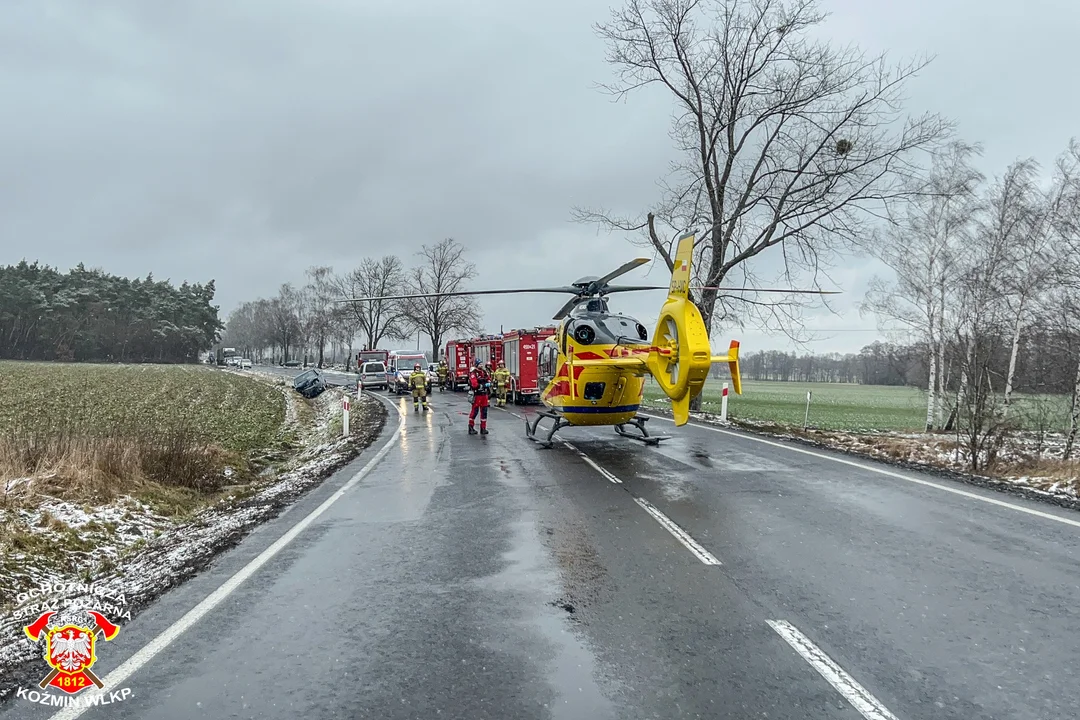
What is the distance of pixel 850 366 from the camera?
416 ft

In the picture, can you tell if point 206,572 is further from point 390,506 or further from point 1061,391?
point 1061,391

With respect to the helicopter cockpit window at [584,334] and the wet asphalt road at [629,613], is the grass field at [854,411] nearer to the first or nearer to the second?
the helicopter cockpit window at [584,334]

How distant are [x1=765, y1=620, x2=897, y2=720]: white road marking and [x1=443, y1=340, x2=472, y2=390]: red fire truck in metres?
33.6

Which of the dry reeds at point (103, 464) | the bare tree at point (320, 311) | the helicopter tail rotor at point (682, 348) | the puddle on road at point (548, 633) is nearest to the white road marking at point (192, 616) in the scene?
the puddle on road at point (548, 633)

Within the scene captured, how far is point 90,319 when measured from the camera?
88.5m

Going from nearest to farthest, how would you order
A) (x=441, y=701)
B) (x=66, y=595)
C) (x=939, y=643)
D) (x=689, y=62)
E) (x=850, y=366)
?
(x=441, y=701)
(x=939, y=643)
(x=66, y=595)
(x=689, y=62)
(x=850, y=366)

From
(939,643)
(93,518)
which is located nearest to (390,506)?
(93,518)

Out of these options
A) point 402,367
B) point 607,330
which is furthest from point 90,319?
point 607,330

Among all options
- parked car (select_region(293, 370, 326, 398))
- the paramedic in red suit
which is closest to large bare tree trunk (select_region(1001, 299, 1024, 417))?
the paramedic in red suit

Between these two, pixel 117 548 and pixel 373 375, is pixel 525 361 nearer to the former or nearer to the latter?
pixel 373 375

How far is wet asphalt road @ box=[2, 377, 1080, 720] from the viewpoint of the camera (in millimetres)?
3576

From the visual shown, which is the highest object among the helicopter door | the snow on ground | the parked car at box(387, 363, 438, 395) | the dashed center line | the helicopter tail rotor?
the helicopter tail rotor

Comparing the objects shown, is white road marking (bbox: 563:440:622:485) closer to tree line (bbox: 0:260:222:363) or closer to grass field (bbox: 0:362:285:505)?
grass field (bbox: 0:362:285:505)

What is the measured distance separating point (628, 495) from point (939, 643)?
4981 mm
